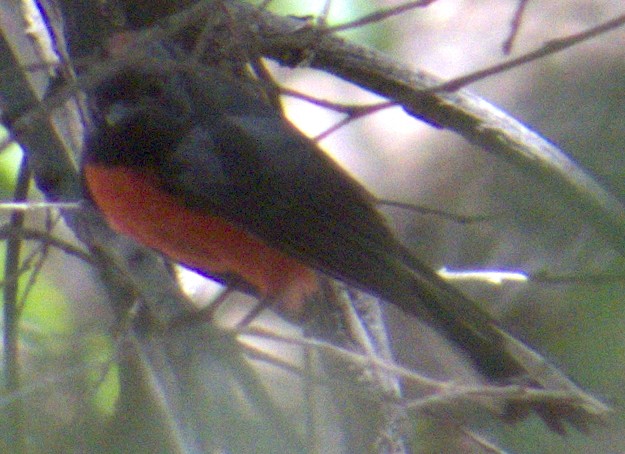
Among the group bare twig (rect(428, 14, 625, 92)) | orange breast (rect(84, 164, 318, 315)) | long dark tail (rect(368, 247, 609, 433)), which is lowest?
long dark tail (rect(368, 247, 609, 433))

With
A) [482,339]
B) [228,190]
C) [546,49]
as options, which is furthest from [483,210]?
[546,49]

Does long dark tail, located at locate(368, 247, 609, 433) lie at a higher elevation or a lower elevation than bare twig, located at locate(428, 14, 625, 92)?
lower

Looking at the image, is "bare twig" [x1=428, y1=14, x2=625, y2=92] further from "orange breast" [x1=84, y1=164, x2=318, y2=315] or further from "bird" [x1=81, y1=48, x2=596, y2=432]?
"orange breast" [x1=84, y1=164, x2=318, y2=315]

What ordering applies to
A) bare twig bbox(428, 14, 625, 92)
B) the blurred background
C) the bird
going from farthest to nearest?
the bird, the blurred background, bare twig bbox(428, 14, 625, 92)

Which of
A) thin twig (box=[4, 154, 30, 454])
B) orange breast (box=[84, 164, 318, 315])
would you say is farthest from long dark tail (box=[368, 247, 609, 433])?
thin twig (box=[4, 154, 30, 454])

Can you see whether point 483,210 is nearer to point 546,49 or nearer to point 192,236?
point 192,236

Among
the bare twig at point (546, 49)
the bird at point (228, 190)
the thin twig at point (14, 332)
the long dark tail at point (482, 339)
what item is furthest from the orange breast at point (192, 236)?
the bare twig at point (546, 49)

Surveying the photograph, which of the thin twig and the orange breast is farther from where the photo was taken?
the orange breast
